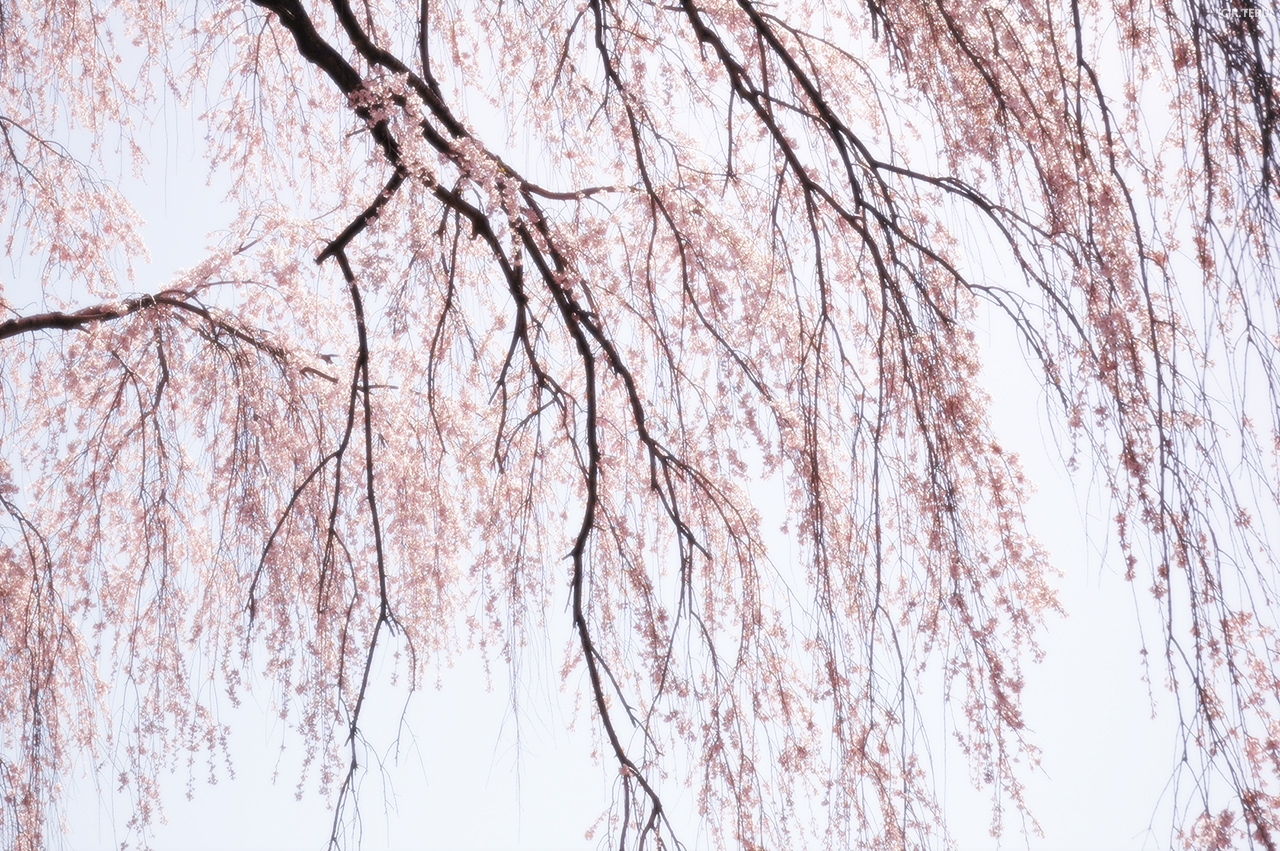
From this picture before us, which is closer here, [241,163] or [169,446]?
[169,446]

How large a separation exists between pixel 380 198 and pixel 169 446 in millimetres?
1455

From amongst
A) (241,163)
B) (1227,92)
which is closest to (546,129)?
(241,163)

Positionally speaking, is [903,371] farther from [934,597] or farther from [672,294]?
[672,294]

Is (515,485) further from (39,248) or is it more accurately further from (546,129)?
(39,248)

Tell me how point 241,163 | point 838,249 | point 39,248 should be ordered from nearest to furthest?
1. point 838,249
2. point 39,248
3. point 241,163

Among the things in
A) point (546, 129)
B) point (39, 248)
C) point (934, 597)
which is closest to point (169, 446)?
point (39, 248)

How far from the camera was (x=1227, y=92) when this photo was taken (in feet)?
5.68

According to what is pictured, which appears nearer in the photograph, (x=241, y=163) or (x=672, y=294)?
(x=672, y=294)

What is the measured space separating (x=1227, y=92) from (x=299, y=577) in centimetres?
312

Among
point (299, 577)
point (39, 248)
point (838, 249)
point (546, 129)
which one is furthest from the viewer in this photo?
point (39, 248)

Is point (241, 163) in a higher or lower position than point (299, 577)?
higher

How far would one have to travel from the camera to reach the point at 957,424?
89.1 inches

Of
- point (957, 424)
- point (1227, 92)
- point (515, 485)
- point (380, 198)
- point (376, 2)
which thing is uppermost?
point (376, 2)

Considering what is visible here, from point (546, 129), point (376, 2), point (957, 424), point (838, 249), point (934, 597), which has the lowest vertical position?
point (934, 597)
